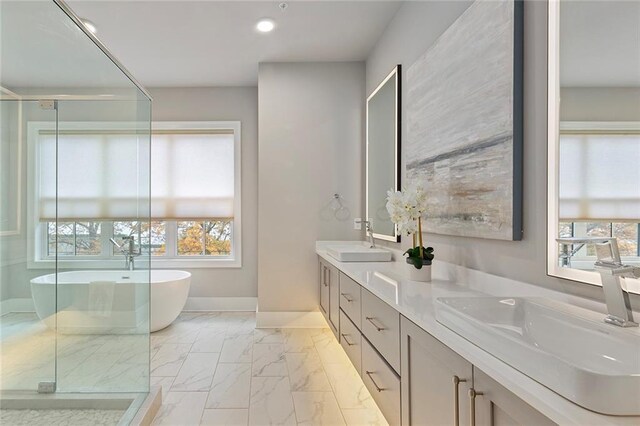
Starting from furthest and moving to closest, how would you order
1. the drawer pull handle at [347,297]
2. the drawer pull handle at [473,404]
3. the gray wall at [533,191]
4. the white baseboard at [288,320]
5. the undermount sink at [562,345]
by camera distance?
the white baseboard at [288,320] < the drawer pull handle at [347,297] < the gray wall at [533,191] < the drawer pull handle at [473,404] < the undermount sink at [562,345]

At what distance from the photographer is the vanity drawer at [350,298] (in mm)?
2115

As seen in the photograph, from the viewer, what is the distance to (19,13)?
4.48 feet

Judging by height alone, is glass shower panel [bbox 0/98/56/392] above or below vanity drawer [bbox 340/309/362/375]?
above

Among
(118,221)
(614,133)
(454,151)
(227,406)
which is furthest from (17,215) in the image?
(614,133)

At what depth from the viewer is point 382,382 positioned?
64.1 inches

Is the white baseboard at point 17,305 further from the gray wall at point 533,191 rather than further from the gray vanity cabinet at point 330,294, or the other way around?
the gray wall at point 533,191

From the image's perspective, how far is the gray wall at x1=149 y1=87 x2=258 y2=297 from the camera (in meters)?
4.52

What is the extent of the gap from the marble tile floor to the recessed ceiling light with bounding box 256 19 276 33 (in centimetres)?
274

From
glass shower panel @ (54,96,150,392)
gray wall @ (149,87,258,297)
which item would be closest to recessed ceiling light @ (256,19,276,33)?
glass shower panel @ (54,96,150,392)

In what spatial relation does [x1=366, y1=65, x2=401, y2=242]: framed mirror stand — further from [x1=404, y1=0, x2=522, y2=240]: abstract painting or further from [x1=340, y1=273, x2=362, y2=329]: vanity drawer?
[x1=340, y1=273, x2=362, y2=329]: vanity drawer

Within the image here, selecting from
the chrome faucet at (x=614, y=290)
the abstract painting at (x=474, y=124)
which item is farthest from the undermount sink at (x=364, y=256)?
the chrome faucet at (x=614, y=290)

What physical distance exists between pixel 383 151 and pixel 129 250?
2.09 metres

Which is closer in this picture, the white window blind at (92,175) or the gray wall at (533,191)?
the gray wall at (533,191)

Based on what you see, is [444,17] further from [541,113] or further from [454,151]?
[541,113]
